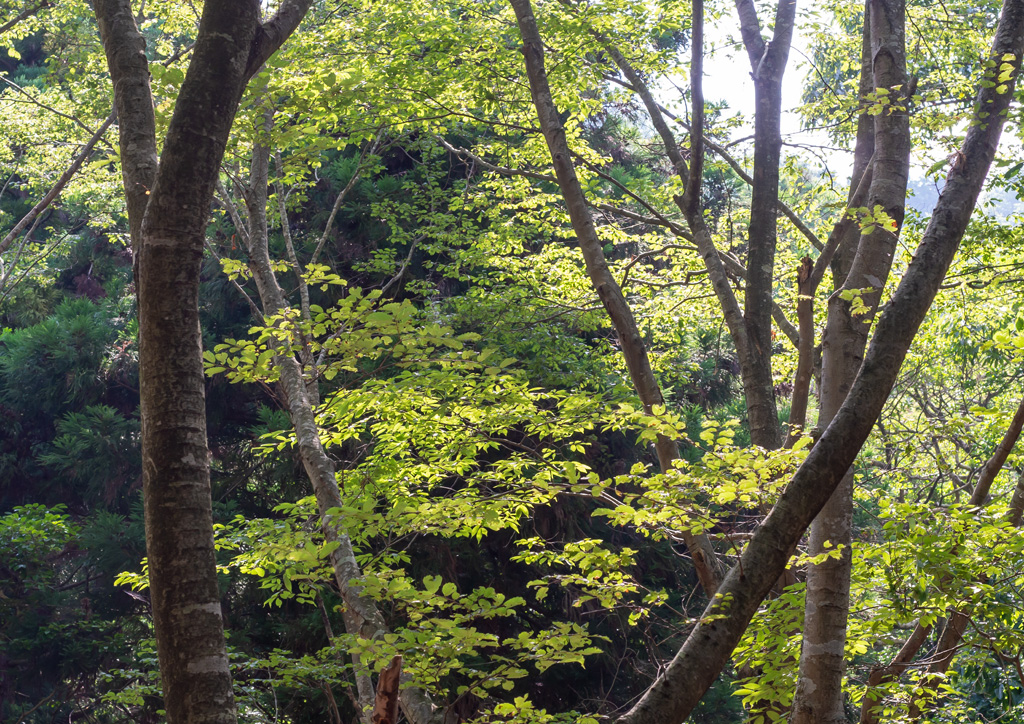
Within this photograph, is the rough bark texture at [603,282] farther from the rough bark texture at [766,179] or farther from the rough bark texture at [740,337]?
the rough bark texture at [766,179]

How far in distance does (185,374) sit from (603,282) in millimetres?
3080

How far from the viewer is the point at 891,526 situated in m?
3.19

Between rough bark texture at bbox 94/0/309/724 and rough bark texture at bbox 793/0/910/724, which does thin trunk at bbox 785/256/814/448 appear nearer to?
rough bark texture at bbox 793/0/910/724

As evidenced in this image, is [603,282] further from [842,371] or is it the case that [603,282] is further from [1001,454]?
[1001,454]

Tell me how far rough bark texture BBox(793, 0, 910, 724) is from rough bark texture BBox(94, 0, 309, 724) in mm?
2334

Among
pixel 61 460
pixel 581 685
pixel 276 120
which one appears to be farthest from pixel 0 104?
pixel 581 685

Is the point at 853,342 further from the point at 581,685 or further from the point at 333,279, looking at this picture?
the point at 581,685

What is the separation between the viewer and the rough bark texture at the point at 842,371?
3.06 m

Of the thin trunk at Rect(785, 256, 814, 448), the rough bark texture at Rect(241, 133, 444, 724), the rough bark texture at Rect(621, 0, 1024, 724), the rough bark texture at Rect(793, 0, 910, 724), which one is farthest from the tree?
the thin trunk at Rect(785, 256, 814, 448)

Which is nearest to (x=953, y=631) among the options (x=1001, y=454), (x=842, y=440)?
(x=1001, y=454)

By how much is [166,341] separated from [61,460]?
33.8ft

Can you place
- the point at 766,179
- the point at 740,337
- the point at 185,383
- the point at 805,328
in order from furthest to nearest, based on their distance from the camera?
the point at 766,179 < the point at 740,337 < the point at 805,328 < the point at 185,383

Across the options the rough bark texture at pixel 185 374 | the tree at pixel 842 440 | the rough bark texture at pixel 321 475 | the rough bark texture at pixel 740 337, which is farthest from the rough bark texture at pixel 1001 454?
the rough bark texture at pixel 185 374

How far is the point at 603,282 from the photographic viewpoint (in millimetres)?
4566
